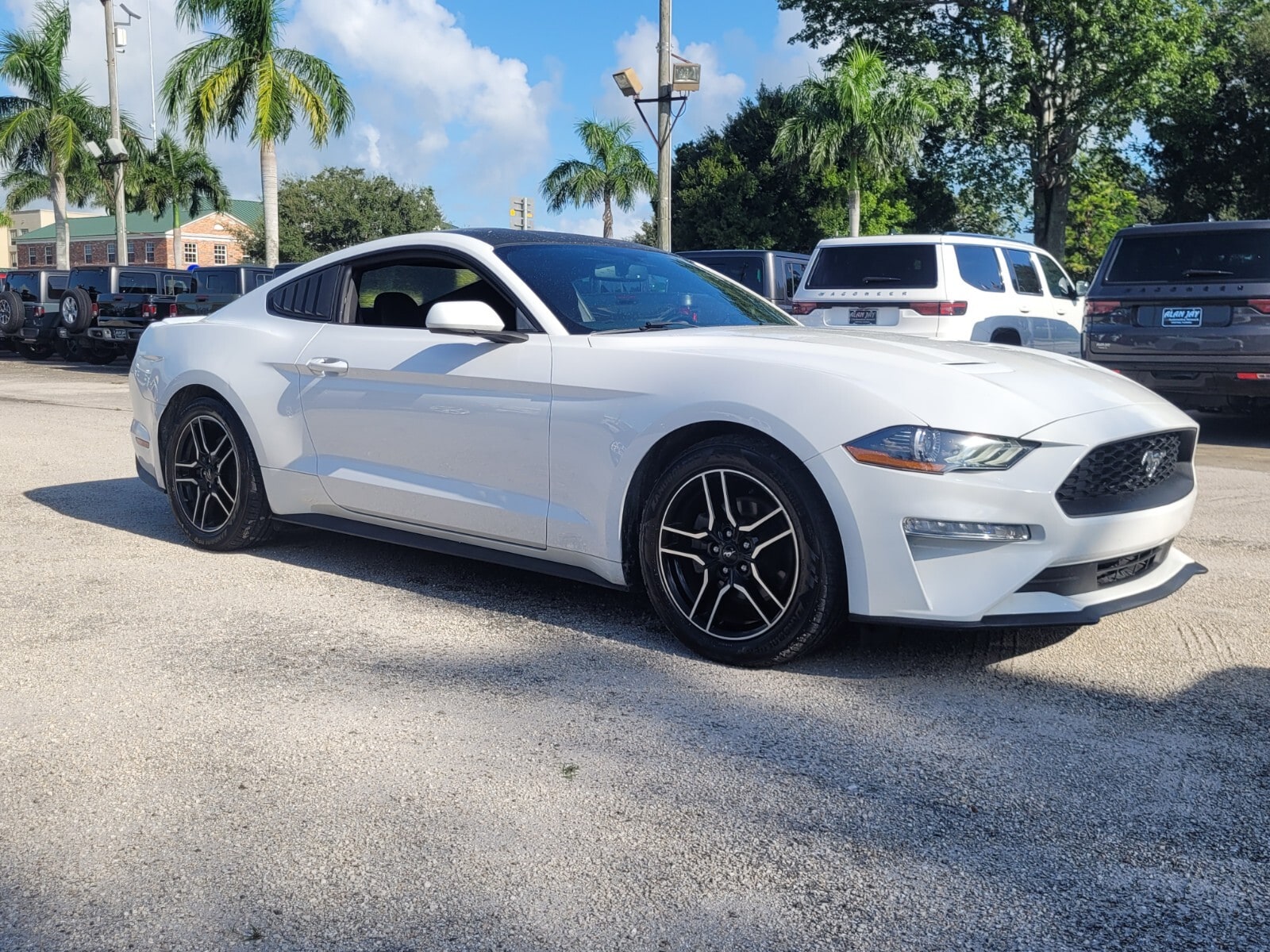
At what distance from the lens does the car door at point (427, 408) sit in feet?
15.0

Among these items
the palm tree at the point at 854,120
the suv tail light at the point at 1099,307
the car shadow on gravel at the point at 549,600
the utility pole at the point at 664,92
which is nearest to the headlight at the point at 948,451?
the car shadow on gravel at the point at 549,600

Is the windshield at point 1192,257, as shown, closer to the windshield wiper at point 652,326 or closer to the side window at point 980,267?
the side window at point 980,267

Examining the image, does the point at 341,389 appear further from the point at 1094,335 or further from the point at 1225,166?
the point at 1225,166

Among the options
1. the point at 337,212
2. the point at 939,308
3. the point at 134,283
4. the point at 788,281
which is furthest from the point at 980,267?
the point at 337,212

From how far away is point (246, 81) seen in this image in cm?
2820

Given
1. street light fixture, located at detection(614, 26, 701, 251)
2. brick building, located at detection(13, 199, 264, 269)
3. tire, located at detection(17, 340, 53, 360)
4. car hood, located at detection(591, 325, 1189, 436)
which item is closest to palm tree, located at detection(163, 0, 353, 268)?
tire, located at detection(17, 340, 53, 360)

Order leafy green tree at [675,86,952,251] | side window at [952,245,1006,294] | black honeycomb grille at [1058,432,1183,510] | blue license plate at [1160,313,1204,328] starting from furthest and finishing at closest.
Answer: leafy green tree at [675,86,952,251] < side window at [952,245,1006,294] < blue license plate at [1160,313,1204,328] < black honeycomb grille at [1058,432,1183,510]

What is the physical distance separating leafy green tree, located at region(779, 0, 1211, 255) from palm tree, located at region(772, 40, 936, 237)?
3.19m

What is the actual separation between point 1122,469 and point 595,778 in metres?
2.00

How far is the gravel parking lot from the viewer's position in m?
2.49

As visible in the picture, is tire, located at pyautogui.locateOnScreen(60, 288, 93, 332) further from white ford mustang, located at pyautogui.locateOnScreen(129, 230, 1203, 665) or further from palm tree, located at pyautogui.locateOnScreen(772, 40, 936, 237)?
white ford mustang, located at pyautogui.locateOnScreen(129, 230, 1203, 665)

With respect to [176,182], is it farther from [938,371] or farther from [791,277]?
[938,371]

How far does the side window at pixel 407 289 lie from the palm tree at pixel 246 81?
24638 mm

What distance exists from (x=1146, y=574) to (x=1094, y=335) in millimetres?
7292
